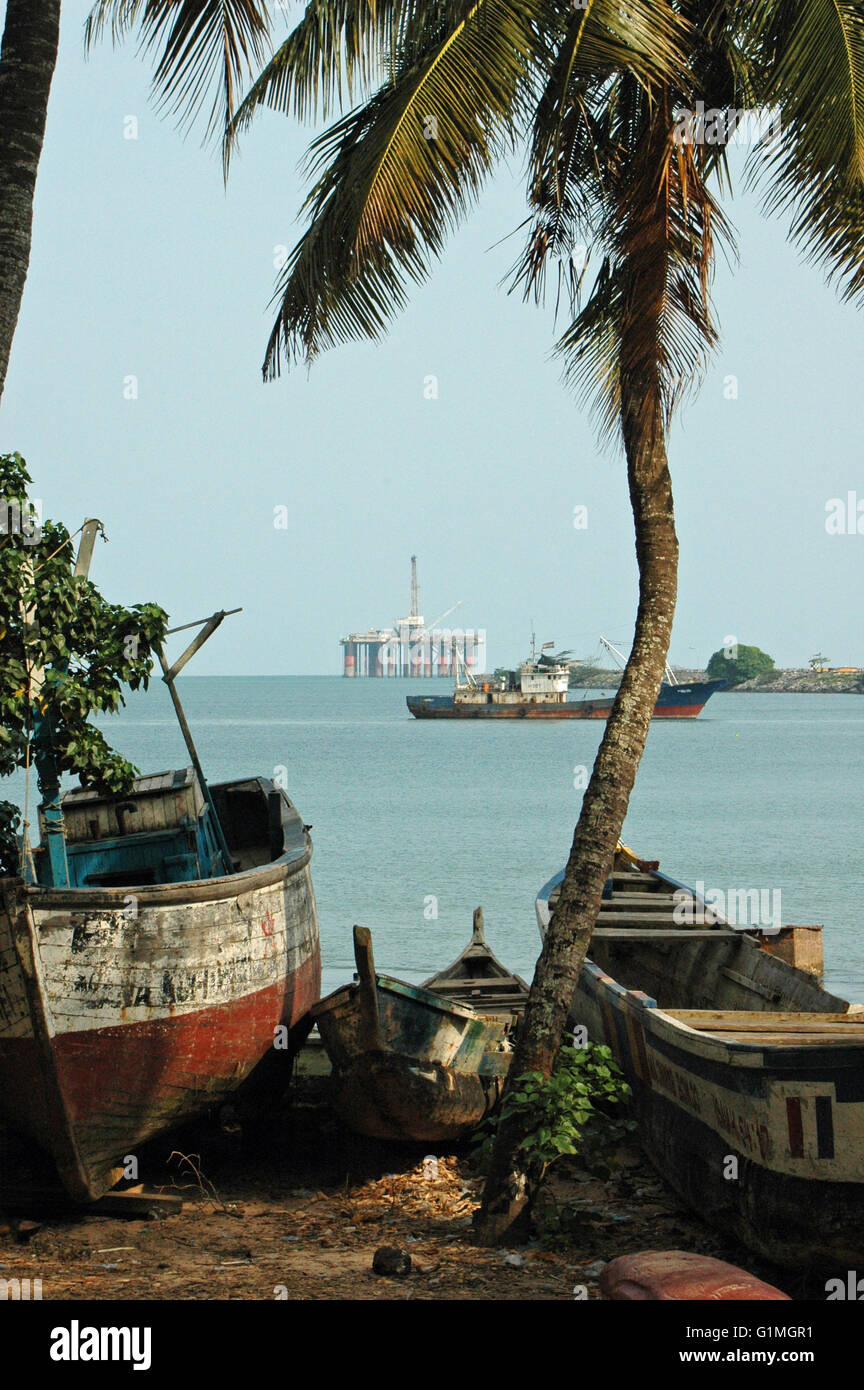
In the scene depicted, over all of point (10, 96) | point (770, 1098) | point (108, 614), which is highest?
point (10, 96)

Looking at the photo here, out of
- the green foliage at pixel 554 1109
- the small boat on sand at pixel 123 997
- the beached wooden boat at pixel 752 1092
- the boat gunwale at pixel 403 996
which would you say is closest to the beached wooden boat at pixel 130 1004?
the small boat on sand at pixel 123 997

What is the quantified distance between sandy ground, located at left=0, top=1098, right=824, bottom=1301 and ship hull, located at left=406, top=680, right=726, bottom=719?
99.0 meters

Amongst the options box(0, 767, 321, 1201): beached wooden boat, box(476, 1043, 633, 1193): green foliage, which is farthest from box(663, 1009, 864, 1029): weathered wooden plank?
box(0, 767, 321, 1201): beached wooden boat

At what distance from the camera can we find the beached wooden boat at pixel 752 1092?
682 cm

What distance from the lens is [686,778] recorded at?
66.8 m

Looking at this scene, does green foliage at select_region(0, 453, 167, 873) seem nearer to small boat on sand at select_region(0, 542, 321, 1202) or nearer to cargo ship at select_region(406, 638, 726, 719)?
small boat on sand at select_region(0, 542, 321, 1202)

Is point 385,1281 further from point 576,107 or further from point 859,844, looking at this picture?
point 859,844

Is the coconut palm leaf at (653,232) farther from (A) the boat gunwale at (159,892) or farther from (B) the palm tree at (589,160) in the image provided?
(A) the boat gunwale at (159,892)

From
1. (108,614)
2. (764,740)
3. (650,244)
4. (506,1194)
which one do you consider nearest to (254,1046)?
(506,1194)

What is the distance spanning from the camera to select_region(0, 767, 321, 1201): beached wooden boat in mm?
8469

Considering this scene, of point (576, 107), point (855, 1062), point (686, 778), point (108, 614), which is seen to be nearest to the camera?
point (855, 1062)

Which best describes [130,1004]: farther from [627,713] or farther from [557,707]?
[557,707]

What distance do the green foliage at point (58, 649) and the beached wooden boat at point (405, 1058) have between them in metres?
2.37

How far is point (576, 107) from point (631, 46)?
1.04m
